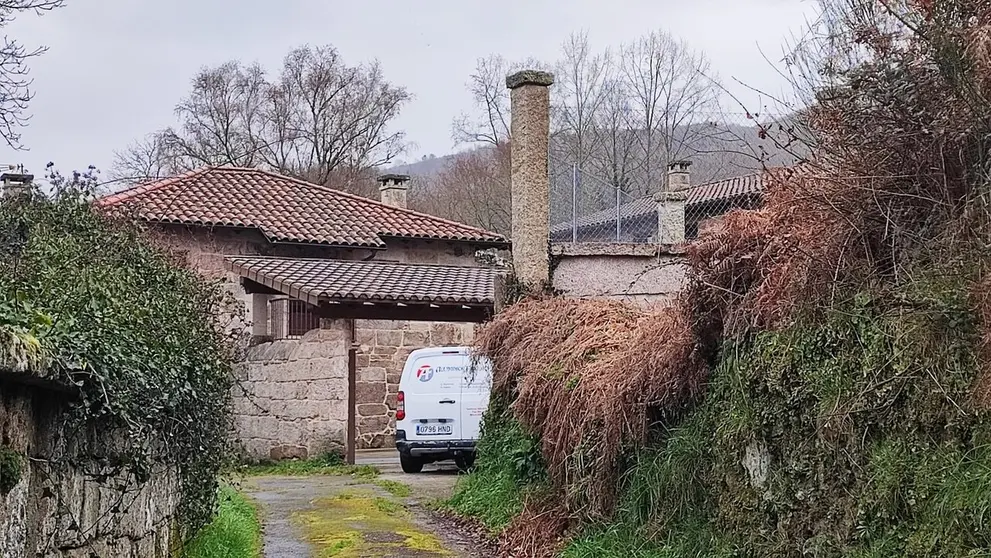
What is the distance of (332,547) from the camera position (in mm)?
8906

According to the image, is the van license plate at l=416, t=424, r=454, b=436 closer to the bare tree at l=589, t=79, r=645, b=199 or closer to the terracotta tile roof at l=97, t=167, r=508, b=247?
the terracotta tile roof at l=97, t=167, r=508, b=247

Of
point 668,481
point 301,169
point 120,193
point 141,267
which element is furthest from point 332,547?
point 301,169

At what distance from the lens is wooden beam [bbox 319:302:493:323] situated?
16766 mm

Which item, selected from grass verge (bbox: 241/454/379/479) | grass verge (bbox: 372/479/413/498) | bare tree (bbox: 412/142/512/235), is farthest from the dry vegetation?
bare tree (bbox: 412/142/512/235)

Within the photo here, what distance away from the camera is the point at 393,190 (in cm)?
2683

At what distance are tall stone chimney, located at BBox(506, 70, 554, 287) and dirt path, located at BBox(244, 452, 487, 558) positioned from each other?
2.96 meters

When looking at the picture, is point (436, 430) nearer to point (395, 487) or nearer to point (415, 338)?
point (395, 487)

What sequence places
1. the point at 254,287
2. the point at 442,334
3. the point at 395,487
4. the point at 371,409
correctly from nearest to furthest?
the point at 395,487
the point at 254,287
the point at 371,409
the point at 442,334

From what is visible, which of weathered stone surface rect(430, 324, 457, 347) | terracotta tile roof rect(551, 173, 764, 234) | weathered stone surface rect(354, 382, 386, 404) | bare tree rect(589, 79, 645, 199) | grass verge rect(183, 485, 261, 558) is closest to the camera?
grass verge rect(183, 485, 261, 558)

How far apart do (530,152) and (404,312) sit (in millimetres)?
6266

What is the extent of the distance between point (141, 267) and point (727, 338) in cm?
442

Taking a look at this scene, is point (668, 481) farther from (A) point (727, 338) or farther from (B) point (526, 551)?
(B) point (526, 551)

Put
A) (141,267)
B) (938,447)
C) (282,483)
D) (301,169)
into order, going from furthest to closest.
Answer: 1. (301,169)
2. (282,483)
3. (141,267)
4. (938,447)

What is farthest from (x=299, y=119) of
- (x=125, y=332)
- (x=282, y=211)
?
(x=125, y=332)
